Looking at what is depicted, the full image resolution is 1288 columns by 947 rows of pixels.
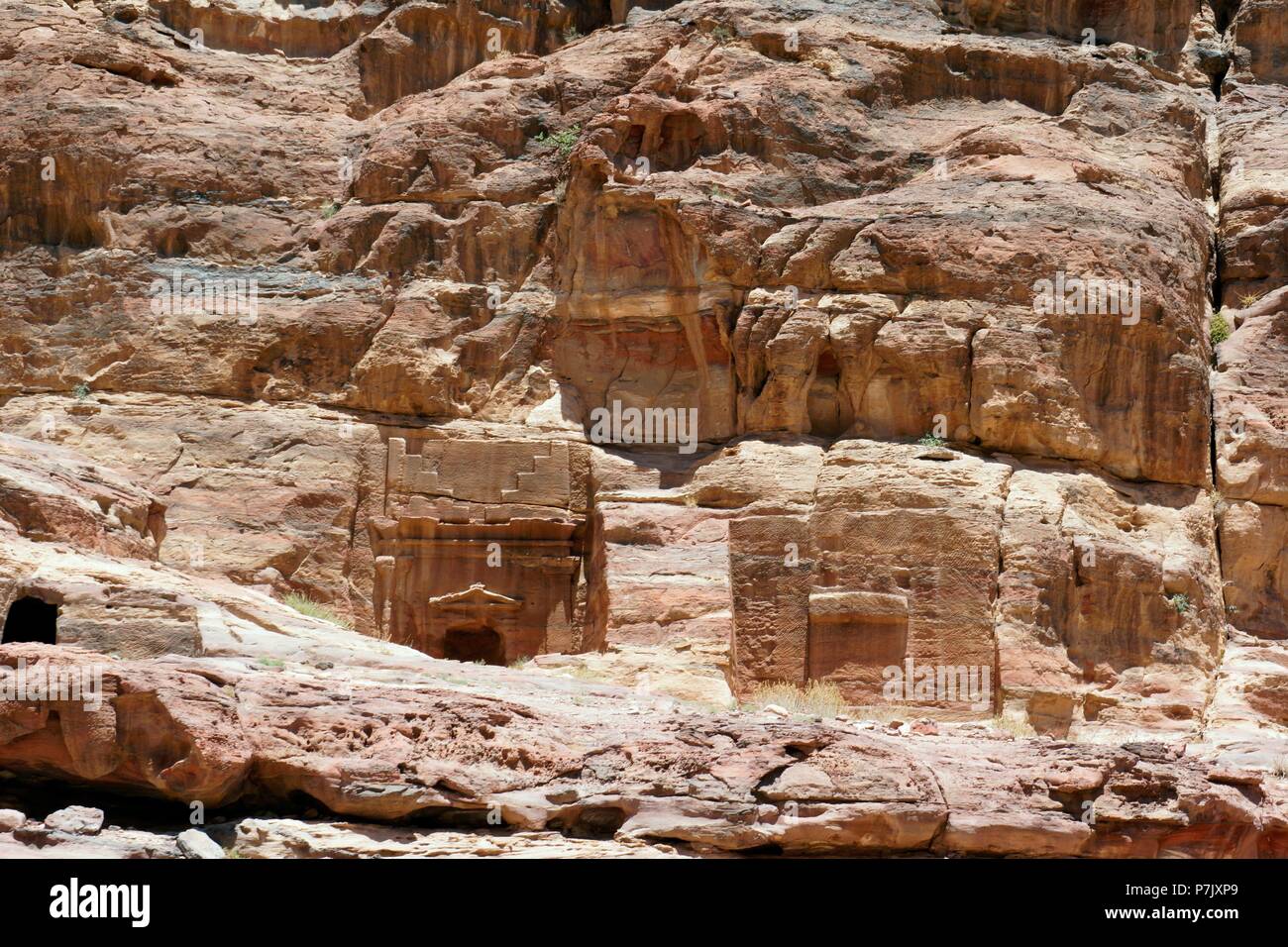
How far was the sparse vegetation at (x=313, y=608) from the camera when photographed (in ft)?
89.9

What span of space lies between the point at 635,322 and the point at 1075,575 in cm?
829

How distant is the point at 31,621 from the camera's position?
22.3 meters

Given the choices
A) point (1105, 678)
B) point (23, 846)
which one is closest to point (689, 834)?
point (23, 846)

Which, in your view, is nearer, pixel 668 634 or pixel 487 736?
pixel 487 736

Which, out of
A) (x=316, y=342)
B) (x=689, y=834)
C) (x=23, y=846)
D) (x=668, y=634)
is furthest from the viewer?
(x=316, y=342)

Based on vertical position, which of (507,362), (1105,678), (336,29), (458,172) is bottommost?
(1105,678)

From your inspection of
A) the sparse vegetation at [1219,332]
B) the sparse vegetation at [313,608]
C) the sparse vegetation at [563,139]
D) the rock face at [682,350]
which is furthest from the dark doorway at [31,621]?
the sparse vegetation at [1219,332]

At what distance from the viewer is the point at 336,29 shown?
3719 cm

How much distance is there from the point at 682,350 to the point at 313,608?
25.3ft

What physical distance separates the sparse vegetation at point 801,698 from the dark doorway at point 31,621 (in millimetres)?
8847

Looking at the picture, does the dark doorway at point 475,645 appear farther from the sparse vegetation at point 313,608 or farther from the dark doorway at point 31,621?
the dark doorway at point 31,621

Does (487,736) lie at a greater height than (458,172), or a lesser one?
lesser

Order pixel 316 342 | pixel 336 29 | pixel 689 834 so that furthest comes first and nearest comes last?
1. pixel 336 29
2. pixel 316 342
3. pixel 689 834

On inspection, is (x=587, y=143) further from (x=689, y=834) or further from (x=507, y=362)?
(x=689, y=834)
